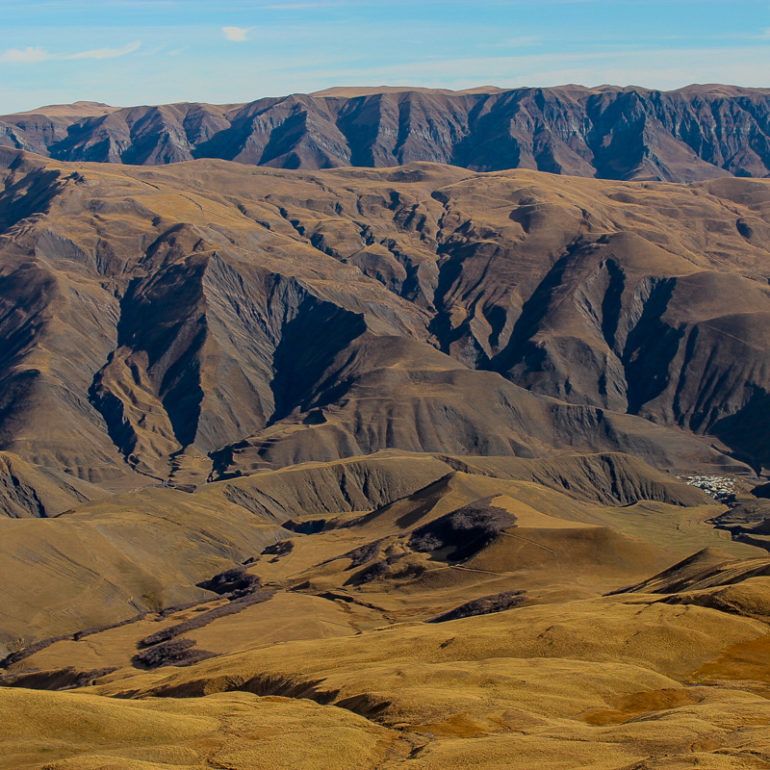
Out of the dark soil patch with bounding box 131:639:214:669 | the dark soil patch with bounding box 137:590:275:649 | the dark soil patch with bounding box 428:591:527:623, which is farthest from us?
the dark soil patch with bounding box 137:590:275:649

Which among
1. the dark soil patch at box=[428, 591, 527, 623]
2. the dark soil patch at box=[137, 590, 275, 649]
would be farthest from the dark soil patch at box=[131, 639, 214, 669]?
the dark soil patch at box=[428, 591, 527, 623]

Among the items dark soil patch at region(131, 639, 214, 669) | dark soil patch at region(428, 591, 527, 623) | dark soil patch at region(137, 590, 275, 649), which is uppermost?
dark soil patch at region(428, 591, 527, 623)

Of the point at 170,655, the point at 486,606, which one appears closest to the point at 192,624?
the point at 170,655

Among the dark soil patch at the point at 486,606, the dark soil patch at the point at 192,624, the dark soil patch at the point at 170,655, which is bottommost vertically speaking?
the dark soil patch at the point at 192,624

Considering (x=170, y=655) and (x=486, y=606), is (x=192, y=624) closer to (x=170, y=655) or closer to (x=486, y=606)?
(x=170, y=655)

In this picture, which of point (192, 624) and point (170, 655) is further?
point (192, 624)

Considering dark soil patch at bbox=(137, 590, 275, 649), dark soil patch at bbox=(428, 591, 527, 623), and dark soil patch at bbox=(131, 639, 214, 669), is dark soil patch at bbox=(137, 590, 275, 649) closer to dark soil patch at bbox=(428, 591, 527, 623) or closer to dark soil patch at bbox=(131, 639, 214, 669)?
dark soil patch at bbox=(131, 639, 214, 669)

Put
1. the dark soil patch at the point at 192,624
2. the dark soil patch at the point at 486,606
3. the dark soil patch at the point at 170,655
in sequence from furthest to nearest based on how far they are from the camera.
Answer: the dark soil patch at the point at 192,624 < the dark soil patch at the point at 486,606 < the dark soil patch at the point at 170,655

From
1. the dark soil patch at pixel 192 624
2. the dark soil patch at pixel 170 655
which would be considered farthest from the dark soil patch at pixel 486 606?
the dark soil patch at pixel 192 624

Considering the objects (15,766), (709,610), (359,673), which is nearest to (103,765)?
(15,766)

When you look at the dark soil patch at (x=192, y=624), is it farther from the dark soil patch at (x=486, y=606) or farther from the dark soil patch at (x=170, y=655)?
the dark soil patch at (x=486, y=606)

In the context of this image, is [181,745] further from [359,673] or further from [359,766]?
[359,673]
